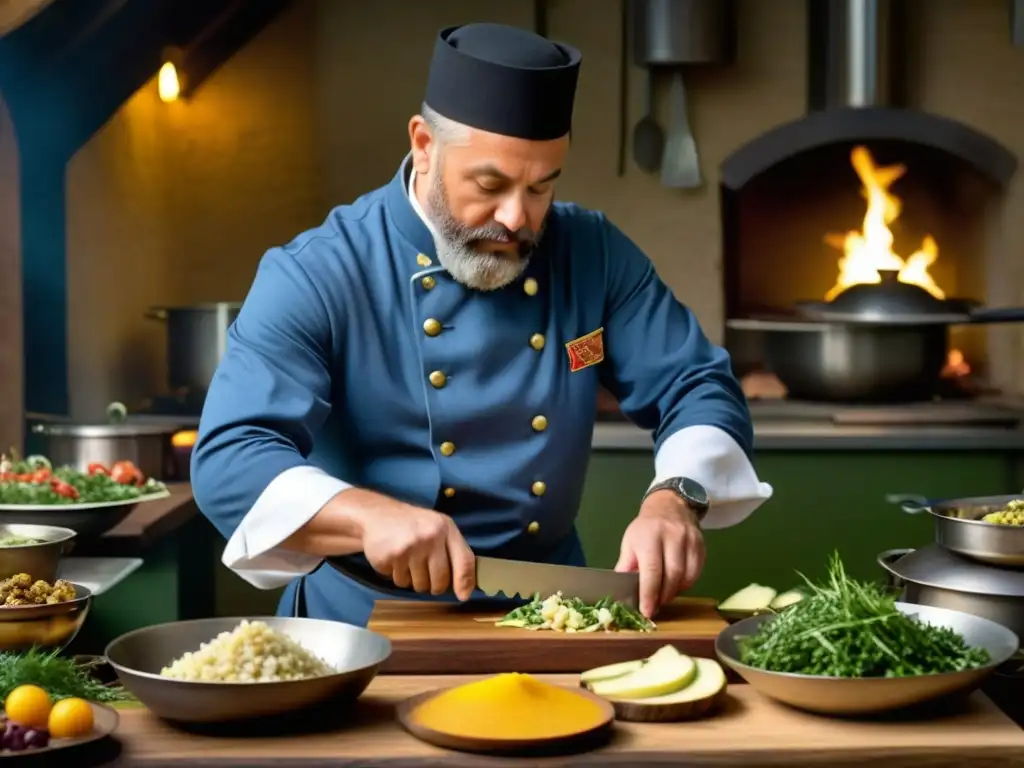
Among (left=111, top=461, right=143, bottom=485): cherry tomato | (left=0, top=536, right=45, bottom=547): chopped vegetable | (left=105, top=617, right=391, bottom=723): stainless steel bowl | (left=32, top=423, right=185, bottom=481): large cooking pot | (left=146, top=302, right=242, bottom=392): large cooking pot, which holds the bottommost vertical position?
(left=105, top=617, right=391, bottom=723): stainless steel bowl

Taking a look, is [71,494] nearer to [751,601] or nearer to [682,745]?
[751,601]

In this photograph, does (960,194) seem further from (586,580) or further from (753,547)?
(586,580)

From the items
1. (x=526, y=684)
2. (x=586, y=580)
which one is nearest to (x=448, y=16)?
(x=586, y=580)

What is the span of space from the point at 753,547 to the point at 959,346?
45.9 inches

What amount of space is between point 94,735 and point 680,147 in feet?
10.7

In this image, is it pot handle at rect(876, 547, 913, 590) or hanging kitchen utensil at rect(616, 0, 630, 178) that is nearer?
pot handle at rect(876, 547, 913, 590)

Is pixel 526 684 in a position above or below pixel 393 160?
below

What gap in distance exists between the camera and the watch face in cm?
205

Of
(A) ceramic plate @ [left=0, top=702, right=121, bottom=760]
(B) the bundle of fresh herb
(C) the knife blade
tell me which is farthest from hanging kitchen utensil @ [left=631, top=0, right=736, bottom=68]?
(A) ceramic plate @ [left=0, top=702, right=121, bottom=760]

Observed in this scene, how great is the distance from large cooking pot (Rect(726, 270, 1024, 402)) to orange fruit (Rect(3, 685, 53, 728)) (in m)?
2.71

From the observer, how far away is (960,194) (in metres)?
4.63

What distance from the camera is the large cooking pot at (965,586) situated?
1.82 metres

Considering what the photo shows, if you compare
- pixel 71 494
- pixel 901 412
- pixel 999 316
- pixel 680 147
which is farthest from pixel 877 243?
pixel 71 494

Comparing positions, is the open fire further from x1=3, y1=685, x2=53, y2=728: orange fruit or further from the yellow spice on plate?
x1=3, y1=685, x2=53, y2=728: orange fruit
